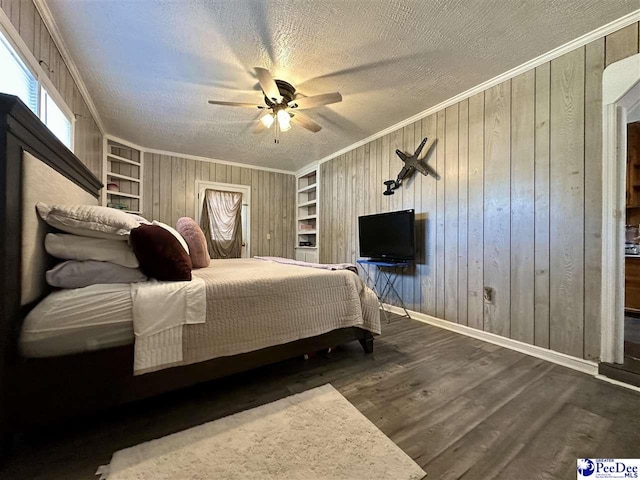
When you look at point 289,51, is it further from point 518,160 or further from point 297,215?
point 297,215

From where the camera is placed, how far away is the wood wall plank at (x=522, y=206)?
7.22 ft

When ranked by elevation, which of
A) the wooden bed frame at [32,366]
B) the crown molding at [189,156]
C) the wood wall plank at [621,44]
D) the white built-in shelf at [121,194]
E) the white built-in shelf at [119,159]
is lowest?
the wooden bed frame at [32,366]

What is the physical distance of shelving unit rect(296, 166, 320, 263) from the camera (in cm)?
544

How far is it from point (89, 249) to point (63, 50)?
6.78 feet

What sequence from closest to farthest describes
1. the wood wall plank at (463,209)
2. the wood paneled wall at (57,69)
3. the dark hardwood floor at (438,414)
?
the dark hardwood floor at (438,414), the wood paneled wall at (57,69), the wood wall plank at (463,209)

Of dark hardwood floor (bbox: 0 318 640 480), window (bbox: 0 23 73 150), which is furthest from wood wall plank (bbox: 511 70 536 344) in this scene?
window (bbox: 0 23 73 150)

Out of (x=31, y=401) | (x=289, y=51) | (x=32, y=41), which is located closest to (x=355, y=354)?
(x=31, y=401)

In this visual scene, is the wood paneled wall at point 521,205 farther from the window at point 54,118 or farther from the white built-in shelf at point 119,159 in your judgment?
the white built-in shelf at point 119,159

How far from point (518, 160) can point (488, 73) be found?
0.89m

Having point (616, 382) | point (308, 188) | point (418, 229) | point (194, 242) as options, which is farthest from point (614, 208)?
point (308, 188)

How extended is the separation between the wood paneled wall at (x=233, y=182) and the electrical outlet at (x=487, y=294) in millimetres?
4084

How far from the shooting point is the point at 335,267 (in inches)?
86.0

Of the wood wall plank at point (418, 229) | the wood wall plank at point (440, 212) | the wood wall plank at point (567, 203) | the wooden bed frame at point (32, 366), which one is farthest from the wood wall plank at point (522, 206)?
the wooden bed frame at point (32, 366)

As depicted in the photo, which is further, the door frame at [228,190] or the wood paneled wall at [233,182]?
the door frame at [228,190]
